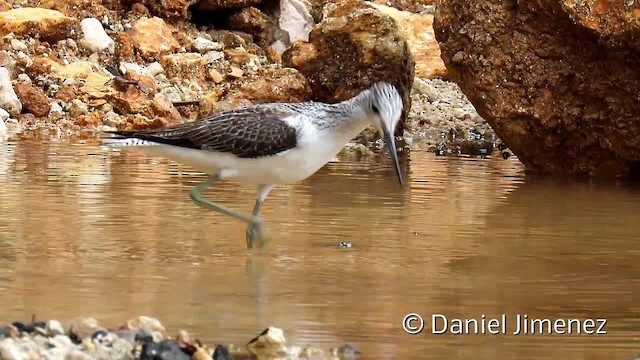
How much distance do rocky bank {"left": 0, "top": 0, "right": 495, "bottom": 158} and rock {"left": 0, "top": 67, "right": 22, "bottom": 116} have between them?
1 cm

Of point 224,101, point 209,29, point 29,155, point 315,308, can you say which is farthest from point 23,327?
point 209,29

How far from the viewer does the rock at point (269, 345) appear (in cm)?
496

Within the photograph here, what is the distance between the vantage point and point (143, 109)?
16047 mm

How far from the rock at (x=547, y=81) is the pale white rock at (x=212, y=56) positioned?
7.06 meters

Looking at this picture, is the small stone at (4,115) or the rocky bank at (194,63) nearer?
the small stone at (4,115)

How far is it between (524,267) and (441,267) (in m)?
0.50

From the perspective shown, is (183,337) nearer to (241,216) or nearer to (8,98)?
(241,216)

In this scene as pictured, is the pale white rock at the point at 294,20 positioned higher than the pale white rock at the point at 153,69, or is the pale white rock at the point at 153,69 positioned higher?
the pale white rock at the point at 294,20

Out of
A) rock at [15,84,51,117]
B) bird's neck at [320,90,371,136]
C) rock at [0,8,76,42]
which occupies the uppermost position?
rock at [0,8,76,42]

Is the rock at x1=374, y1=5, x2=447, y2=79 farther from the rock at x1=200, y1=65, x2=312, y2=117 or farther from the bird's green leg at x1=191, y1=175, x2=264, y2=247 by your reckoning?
the bird's green leg at x1=191, y1=175, x2=264, y2=247

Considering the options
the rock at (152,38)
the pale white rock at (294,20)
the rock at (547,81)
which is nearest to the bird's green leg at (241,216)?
the rock at (547,81)

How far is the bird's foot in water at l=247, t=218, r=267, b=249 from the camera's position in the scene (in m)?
7.63

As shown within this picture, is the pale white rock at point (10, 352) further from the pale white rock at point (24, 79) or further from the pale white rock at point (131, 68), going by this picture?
the pale white rock at point (131, 68)

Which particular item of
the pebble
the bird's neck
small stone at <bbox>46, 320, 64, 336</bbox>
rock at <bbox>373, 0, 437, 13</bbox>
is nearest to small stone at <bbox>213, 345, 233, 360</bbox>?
small stone at <bbox>46, 320, 64, 336</bbox>
